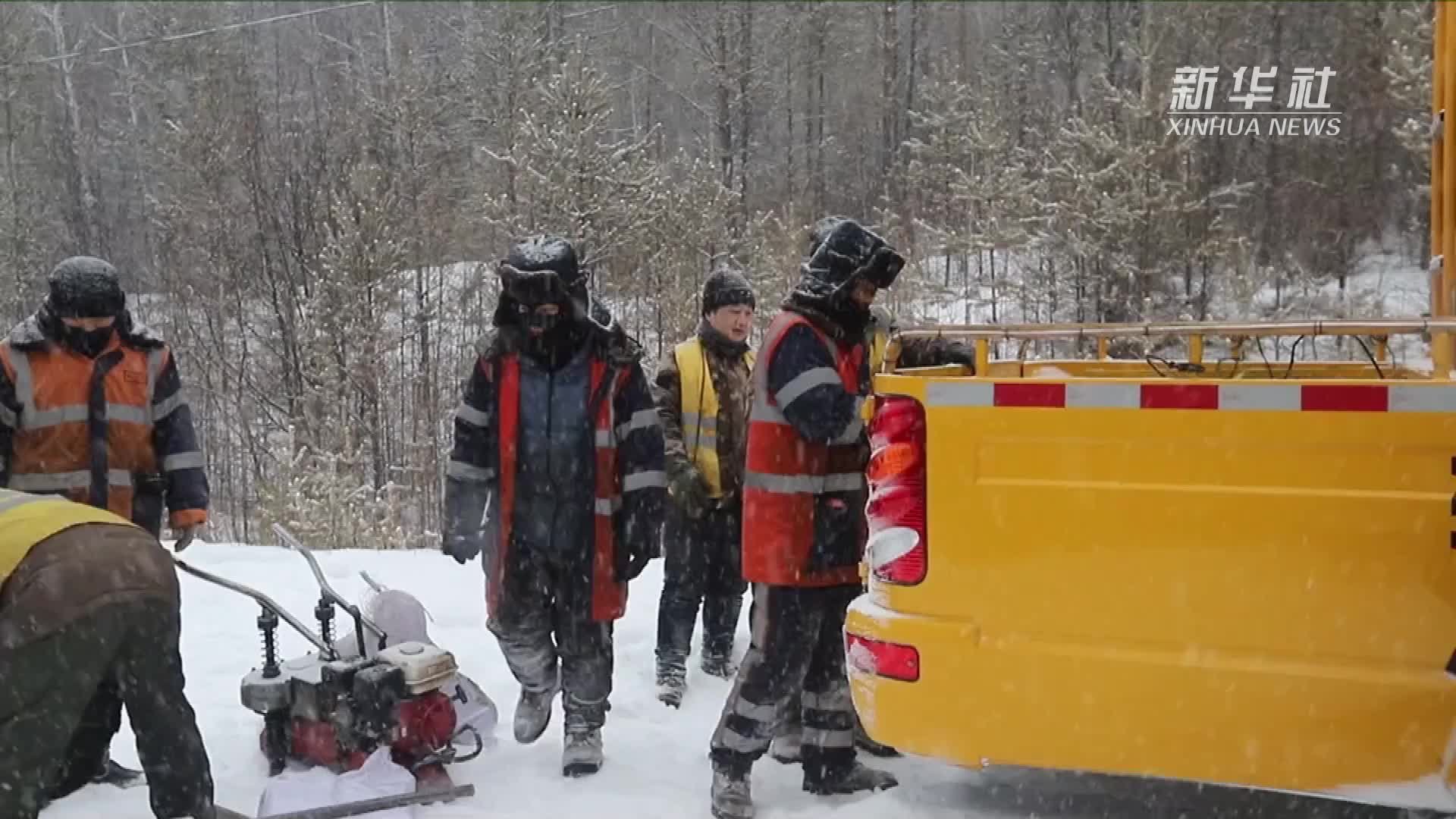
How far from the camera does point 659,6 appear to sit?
32.8 metres

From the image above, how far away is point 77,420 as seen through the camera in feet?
14.5

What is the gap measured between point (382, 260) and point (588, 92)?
15.3 feet

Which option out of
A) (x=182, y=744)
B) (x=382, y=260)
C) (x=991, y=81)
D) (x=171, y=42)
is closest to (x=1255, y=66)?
(x=991, y=81)

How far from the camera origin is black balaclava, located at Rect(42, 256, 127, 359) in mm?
4305

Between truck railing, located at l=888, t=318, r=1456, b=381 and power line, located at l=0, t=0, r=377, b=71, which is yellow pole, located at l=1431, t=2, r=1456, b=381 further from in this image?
power line, located at l=0, t=0, r=377, b=71

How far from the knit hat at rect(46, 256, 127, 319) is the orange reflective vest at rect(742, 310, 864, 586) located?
2.46m

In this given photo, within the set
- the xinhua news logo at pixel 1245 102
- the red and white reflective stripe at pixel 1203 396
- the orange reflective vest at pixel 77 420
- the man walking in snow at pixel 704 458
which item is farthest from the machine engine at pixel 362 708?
the xinhua news logo at pixel 1245 102

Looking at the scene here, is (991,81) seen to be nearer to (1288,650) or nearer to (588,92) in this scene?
(588,92)

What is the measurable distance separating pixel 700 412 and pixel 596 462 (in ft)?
3.90

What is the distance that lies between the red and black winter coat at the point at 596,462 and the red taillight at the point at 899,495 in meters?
1.32

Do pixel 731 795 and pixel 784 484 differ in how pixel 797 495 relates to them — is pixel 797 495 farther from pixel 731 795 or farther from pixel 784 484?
pixel 731 795

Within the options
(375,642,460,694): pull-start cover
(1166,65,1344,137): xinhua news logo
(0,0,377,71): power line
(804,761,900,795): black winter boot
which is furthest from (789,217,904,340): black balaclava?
(0,0,377,71): power line

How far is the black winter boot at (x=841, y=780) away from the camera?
4.23 metres

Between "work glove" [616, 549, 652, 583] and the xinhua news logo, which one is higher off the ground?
the xinhua news logo
